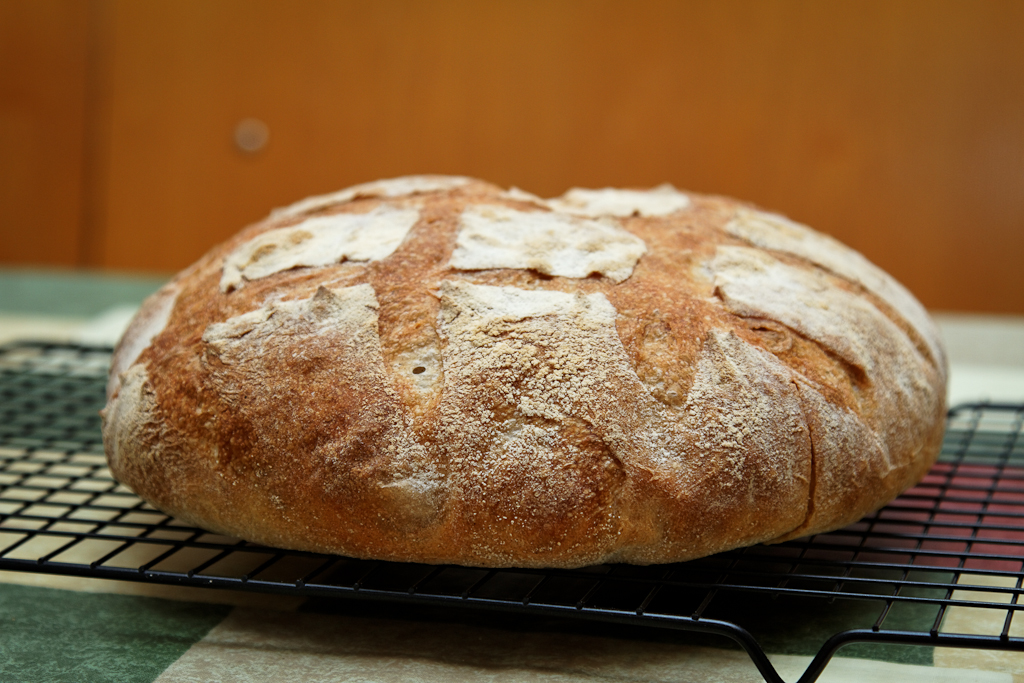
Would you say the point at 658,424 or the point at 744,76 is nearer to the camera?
the point at 658,424

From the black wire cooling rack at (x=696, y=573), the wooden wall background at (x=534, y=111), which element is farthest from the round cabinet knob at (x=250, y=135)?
the black wire cooling rack at (x=696, y=573)

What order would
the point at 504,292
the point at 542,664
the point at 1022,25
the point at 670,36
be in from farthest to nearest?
the point at 670,36
the point at 1022,25
the point at 504,292
the point at 542,664

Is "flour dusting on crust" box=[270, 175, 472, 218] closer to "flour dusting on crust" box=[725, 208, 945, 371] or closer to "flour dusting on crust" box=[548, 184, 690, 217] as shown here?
"flour dusting on crust" box=[548, 184, 690, 217]

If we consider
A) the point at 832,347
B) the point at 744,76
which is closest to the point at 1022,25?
the point at 744,76

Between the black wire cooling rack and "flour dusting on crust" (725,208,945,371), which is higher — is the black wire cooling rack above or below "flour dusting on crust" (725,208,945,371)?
below

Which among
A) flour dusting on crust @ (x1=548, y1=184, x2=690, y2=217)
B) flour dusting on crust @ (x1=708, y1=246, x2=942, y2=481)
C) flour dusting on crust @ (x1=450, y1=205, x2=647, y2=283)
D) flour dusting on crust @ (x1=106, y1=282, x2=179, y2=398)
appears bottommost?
flour dusting on crust @ (x1=106, y1=282, x2=179, y2=398)

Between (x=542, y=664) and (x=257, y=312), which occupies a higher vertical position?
(x=257, y=312)

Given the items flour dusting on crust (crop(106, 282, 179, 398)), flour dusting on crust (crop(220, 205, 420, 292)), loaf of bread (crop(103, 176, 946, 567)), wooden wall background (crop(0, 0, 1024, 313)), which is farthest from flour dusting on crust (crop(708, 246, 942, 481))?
wooden wall background (crop(0, 0, 1024, 313))

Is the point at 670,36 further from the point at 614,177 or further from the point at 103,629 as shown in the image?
the point at 103,629
